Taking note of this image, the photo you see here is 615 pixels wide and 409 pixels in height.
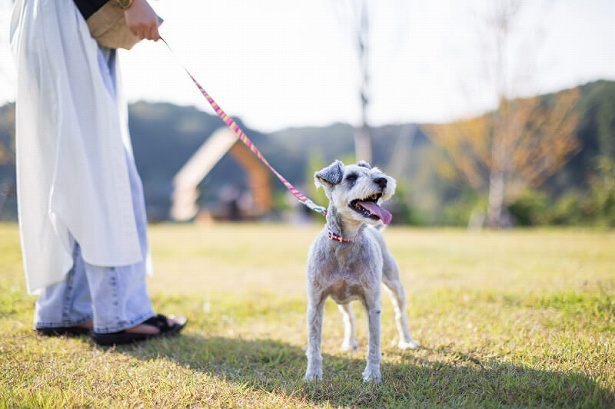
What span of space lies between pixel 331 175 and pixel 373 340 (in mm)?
1143

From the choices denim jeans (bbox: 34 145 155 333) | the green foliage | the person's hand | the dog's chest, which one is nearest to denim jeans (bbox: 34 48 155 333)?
denim jeans (bbox: 34 145 155 333)

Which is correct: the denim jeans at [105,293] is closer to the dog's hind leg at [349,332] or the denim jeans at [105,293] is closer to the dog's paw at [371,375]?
the dog's hind leg at [349,332]

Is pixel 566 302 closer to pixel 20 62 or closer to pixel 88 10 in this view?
pixel 88 10

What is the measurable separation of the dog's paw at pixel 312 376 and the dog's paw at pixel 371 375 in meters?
0.29

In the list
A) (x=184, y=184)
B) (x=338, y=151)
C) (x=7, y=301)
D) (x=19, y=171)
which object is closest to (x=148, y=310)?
(x=19, y=171)

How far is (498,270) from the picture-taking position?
6.31m

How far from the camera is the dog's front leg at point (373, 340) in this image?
8.91ft

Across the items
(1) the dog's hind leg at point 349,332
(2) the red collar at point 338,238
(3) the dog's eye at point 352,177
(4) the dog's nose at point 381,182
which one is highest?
(3) the dog's eye at point 352,177

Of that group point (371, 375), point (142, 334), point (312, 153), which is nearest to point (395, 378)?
point (371, 375)

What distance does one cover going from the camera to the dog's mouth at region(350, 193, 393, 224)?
2.69 m

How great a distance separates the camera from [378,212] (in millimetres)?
2695

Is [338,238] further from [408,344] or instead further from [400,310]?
[408,344]

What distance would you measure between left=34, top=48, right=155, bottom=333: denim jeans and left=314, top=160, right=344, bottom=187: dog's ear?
64.8 inches

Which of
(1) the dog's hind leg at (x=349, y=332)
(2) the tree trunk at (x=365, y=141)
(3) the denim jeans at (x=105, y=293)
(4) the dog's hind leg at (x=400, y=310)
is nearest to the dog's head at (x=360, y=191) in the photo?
(4) the dog's hind leg at (x=400, y=310)
